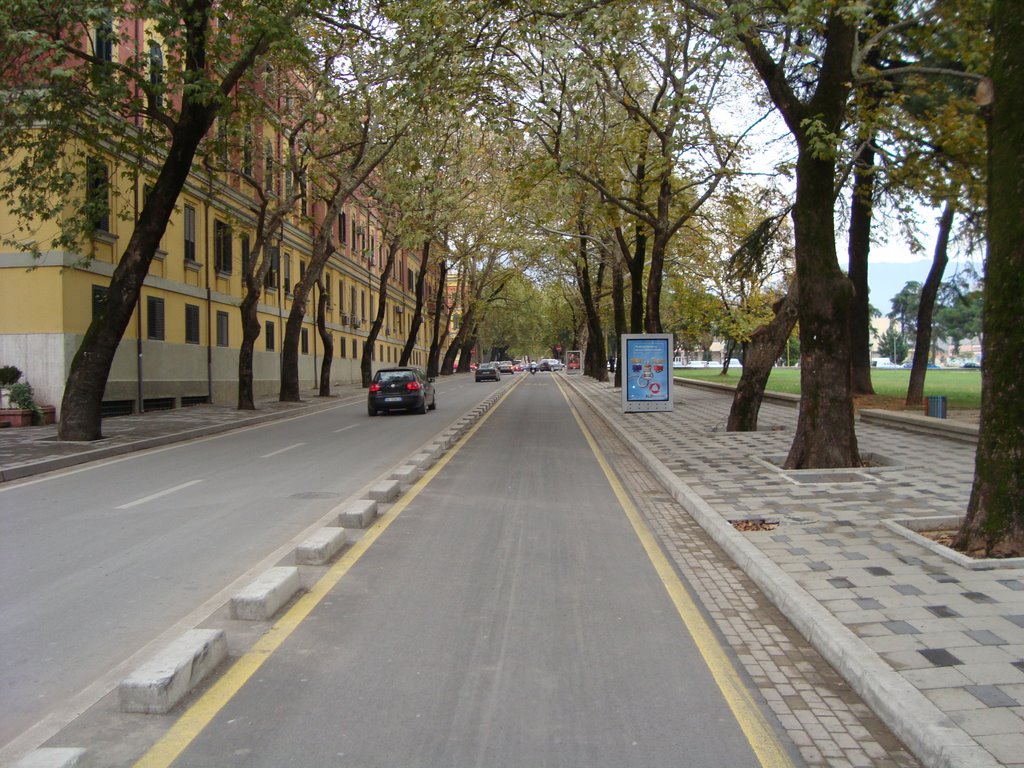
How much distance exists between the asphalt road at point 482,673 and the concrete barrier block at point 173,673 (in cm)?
15

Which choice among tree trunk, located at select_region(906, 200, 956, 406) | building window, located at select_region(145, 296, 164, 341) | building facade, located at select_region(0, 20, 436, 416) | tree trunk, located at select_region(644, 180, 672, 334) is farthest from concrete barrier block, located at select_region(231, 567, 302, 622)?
building window, located at select_region(145, 296, 164, 341)

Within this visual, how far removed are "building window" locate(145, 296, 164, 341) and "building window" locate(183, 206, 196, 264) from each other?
106 inches

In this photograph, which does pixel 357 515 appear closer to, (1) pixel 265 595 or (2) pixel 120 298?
(1) pixel 265 595

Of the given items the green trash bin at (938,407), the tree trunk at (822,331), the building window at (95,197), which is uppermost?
the building window at (95,197)

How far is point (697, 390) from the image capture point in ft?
120

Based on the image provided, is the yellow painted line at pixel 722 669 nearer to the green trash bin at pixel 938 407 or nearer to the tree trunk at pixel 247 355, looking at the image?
the green trash bin at pixel 938 407

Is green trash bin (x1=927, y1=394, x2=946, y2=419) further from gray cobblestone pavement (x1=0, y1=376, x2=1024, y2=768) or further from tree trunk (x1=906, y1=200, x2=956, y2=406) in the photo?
gray cobblestone pavement (x1=0, y1=376, x2=1024, y2=768)

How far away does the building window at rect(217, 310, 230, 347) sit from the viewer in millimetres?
30125

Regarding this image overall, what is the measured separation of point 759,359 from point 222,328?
21.8m

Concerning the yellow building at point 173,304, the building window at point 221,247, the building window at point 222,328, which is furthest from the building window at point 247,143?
the building window at point 222,328

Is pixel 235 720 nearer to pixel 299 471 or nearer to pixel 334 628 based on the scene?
pixel 334 628

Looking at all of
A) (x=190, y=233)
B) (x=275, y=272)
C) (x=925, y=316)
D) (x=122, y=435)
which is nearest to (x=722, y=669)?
(x=122, y=435)

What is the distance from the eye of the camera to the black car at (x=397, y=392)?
928 inches

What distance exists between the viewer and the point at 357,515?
309 inches
